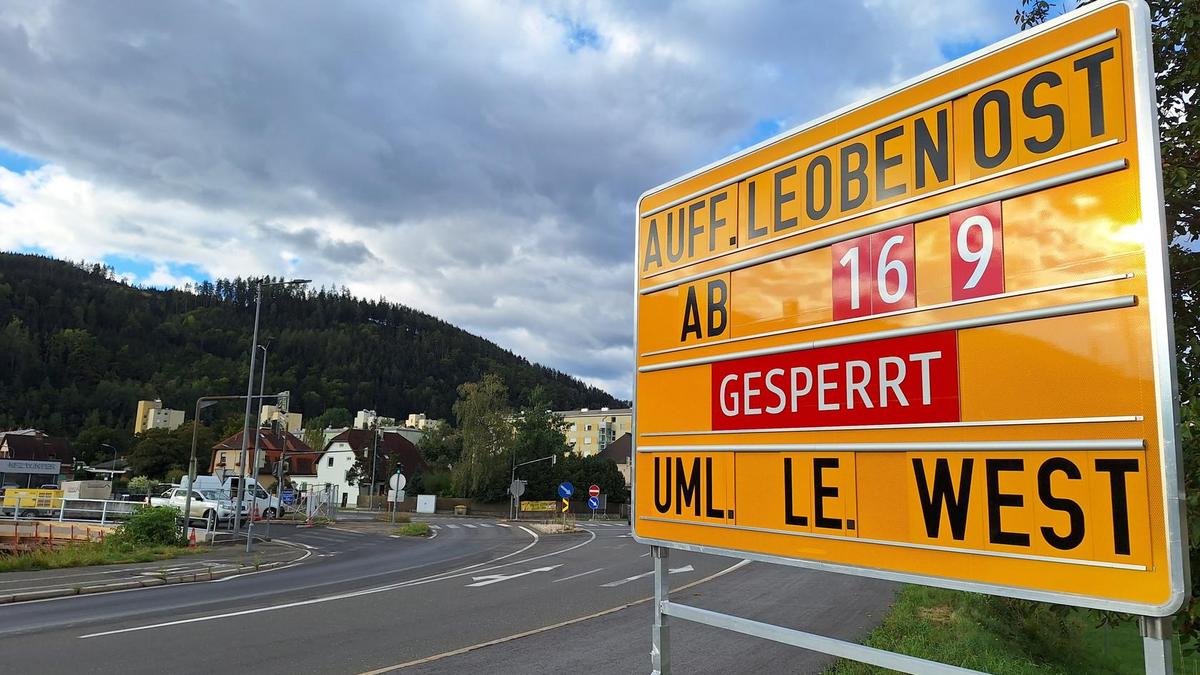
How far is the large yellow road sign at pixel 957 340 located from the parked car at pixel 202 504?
112 feet

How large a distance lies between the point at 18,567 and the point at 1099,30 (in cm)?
2557

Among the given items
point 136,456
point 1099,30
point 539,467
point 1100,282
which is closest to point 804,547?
point 1100,282

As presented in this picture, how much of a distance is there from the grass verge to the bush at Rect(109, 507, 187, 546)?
55cm

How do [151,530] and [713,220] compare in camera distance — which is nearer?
[713,220]

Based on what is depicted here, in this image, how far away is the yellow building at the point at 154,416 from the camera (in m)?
137

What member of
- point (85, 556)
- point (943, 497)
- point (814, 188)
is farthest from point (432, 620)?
point (85, 556)

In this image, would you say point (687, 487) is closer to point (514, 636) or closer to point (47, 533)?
point (514, 636)

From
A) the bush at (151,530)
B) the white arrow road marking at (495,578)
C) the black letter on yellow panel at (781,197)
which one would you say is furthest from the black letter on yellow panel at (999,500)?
the bush at (151,530)

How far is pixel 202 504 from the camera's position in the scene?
3500 centimetres

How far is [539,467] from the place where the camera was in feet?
247

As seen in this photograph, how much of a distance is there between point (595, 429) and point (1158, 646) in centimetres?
13449

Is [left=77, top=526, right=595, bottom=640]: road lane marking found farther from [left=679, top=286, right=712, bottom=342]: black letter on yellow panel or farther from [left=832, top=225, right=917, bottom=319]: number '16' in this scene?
[left=832, top=225, right=917, bottom=319]: number '16'

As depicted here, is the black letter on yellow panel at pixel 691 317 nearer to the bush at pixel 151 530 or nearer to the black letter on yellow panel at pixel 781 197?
the black letter on yellow panel at pixel 781 197

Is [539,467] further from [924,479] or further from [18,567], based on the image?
[924,479]
